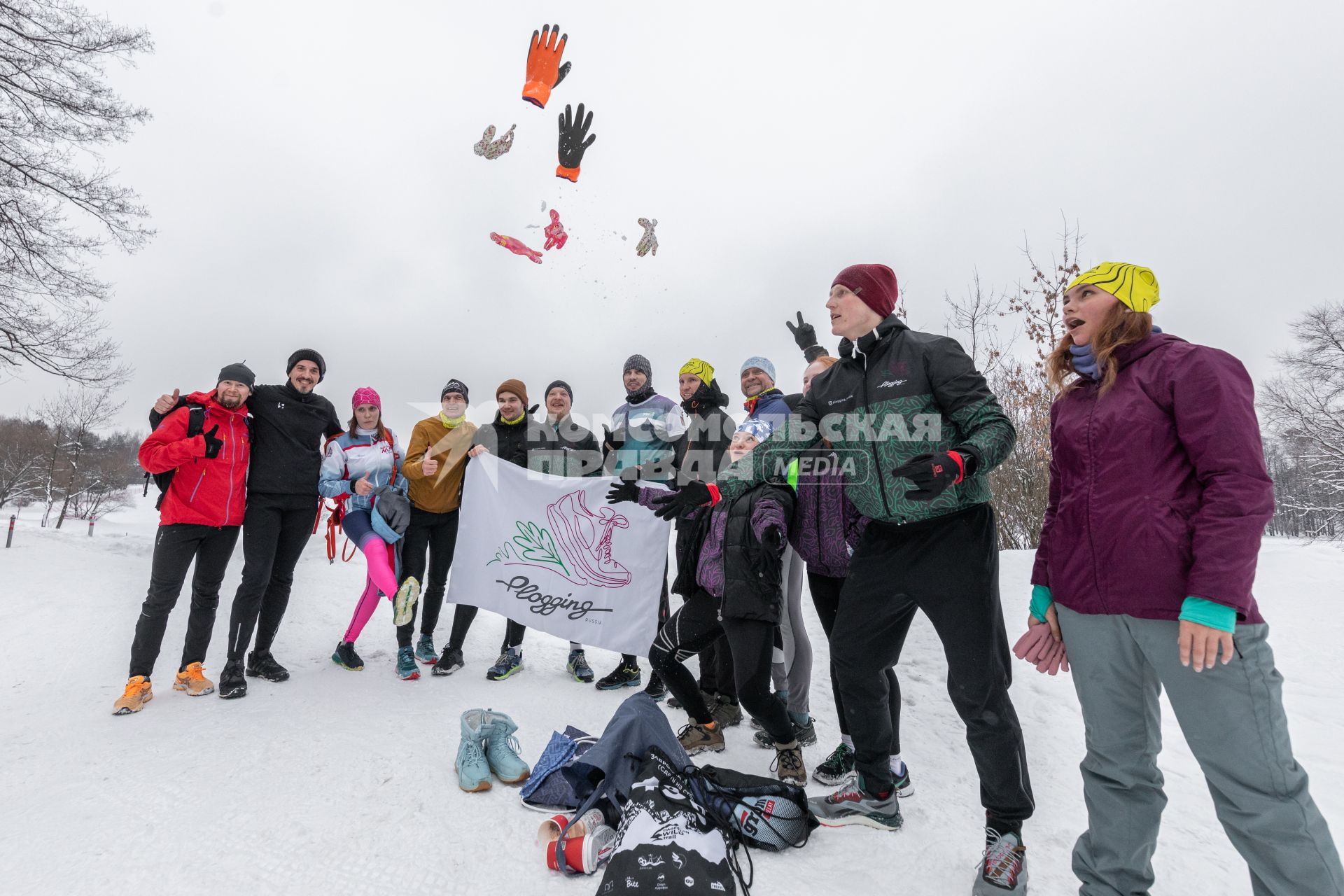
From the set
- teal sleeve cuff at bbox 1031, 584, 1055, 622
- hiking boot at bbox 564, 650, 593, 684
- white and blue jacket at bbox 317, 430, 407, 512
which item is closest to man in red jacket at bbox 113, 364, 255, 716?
white and blue jacket at bbox 317, 430, 407, 512

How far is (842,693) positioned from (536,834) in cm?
138

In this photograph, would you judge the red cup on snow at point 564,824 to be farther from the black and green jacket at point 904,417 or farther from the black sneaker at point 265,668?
the black sneaker at point 265,668

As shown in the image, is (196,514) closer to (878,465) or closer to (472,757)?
(472,757)

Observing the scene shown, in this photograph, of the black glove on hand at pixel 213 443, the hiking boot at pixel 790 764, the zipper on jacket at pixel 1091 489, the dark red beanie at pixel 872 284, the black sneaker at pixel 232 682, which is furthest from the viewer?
the black glove on hand at pixel 213 443

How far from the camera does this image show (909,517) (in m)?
2.30

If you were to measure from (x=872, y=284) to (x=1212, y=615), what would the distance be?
165 centimetres

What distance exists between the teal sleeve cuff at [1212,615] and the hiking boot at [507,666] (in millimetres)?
4146

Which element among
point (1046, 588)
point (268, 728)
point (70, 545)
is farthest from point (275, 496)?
point (70, 545)

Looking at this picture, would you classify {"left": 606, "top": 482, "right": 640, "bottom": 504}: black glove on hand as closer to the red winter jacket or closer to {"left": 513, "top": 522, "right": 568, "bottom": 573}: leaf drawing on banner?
{"left": 513, "top": 522, "right": 568, "bottom": 573}: leaf drawing on banner

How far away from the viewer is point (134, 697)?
358 centimetres

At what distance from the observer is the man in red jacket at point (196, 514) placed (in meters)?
3.76

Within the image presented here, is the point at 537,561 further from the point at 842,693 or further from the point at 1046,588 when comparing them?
the point at 1046,588

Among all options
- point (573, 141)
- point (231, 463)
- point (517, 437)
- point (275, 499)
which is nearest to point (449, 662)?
point (275, 499)

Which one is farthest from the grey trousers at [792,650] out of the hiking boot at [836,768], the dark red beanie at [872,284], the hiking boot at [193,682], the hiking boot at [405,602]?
the hiking boot at [193,682]
